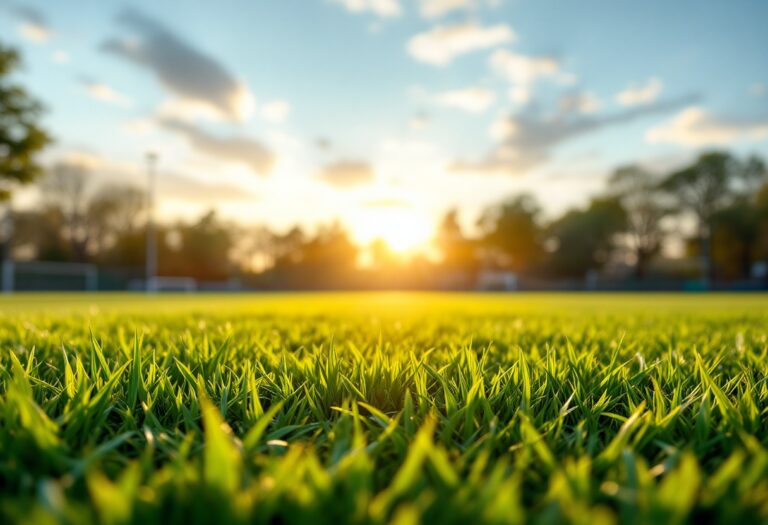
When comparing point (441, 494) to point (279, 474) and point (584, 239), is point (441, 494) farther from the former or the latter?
point (584, 239)

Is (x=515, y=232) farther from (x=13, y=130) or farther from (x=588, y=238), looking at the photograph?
(x=13, y=130)

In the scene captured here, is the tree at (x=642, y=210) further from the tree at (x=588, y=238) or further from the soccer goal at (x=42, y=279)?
the soccer goal at (x=42, y=279)

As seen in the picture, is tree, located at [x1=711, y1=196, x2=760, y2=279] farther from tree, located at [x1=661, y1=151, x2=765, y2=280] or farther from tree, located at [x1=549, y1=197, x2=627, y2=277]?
tree, located at [x1=549, y1=197, x2=627, y2=277]

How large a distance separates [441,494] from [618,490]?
0.25 metres

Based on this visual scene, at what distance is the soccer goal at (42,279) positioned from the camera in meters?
27.9

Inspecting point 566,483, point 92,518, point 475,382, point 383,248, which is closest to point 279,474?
point 92,518

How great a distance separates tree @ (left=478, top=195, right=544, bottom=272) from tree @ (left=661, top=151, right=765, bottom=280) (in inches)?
618

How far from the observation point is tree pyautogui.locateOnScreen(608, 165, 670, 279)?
163 feet

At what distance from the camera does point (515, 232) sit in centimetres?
5684

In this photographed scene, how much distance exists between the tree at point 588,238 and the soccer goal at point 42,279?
48.0 m

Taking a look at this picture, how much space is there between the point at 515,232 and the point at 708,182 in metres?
20.8

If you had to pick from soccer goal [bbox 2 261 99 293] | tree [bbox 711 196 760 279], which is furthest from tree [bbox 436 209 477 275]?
soccer goal [bbox 2 261 99 293]

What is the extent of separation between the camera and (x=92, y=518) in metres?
0.50

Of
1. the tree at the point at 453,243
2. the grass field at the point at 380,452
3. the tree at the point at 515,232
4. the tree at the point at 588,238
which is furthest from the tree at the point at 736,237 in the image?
the grass field at the point at 380,452
